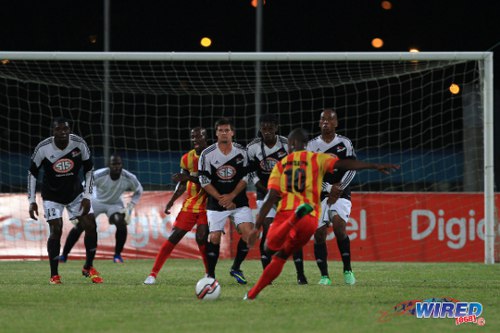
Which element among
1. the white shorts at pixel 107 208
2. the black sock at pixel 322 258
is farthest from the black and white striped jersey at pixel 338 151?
the white shorts at pixel 107 208

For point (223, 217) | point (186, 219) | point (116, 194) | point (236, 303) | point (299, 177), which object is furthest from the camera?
point (116, 194)

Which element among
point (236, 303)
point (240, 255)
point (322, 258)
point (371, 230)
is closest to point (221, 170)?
point (240, 255)

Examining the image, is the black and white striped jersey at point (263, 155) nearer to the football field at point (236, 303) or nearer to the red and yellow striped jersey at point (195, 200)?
the red and yellow striped jersey at point (195, 200)

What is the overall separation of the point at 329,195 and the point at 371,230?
6.57 metres

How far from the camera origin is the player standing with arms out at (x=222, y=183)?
1122 cm

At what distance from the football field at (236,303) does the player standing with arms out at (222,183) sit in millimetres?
634

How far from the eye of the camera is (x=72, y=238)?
55.2ft

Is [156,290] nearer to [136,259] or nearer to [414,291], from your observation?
[414,291]

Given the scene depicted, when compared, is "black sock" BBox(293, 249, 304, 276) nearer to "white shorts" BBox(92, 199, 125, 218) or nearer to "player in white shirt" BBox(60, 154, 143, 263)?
"player in white shirt" BBox(60, 154, 143, 263)

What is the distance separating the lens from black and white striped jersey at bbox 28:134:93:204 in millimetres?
11820

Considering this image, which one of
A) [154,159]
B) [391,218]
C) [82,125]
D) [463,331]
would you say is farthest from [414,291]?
[82,125]
